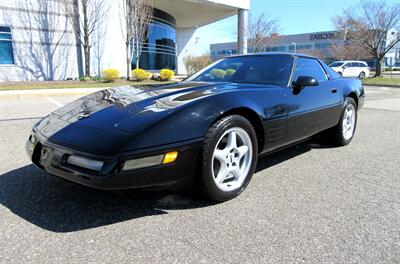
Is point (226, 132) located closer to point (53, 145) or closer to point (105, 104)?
point (105, 104)

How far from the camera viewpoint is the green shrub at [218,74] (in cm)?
375

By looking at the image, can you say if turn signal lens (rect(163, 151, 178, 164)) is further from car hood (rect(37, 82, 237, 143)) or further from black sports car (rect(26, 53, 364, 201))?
car hood (rect(37, 82, 237, 143))

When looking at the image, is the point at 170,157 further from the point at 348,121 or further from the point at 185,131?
the point at 348,121

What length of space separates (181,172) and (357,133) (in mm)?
4297

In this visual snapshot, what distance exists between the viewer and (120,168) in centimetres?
206

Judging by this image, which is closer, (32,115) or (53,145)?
(53,145)

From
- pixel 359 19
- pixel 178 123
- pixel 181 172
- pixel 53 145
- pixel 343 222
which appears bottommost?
pixel 343 222

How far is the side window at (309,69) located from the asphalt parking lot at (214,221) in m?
1.14

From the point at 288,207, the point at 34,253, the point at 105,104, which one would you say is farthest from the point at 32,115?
the point at 288,207

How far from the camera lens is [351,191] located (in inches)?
114

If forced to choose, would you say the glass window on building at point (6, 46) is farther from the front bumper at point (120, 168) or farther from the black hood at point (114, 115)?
the front bumper at point (120, 168)

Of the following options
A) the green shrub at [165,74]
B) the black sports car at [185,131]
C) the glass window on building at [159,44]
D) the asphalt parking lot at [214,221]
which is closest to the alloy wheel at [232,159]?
the black sports car at [185,131]

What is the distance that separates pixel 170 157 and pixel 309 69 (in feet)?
8.37

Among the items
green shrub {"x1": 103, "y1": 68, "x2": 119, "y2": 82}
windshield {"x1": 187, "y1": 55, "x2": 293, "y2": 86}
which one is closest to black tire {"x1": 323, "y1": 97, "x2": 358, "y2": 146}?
windshield {"x1": 187, "y1": 55, "x2": 293, "y2": 86}
